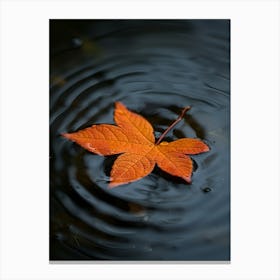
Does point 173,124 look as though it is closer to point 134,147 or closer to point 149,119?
point 149,119

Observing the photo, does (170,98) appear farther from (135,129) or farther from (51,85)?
(51,85)

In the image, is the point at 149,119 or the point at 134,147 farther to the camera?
the point at 149,119

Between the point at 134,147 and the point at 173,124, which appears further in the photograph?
the point at 173,124

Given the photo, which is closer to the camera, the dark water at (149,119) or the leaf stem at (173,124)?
the dark water at (149,119)

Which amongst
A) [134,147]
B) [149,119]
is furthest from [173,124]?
[134,147]
